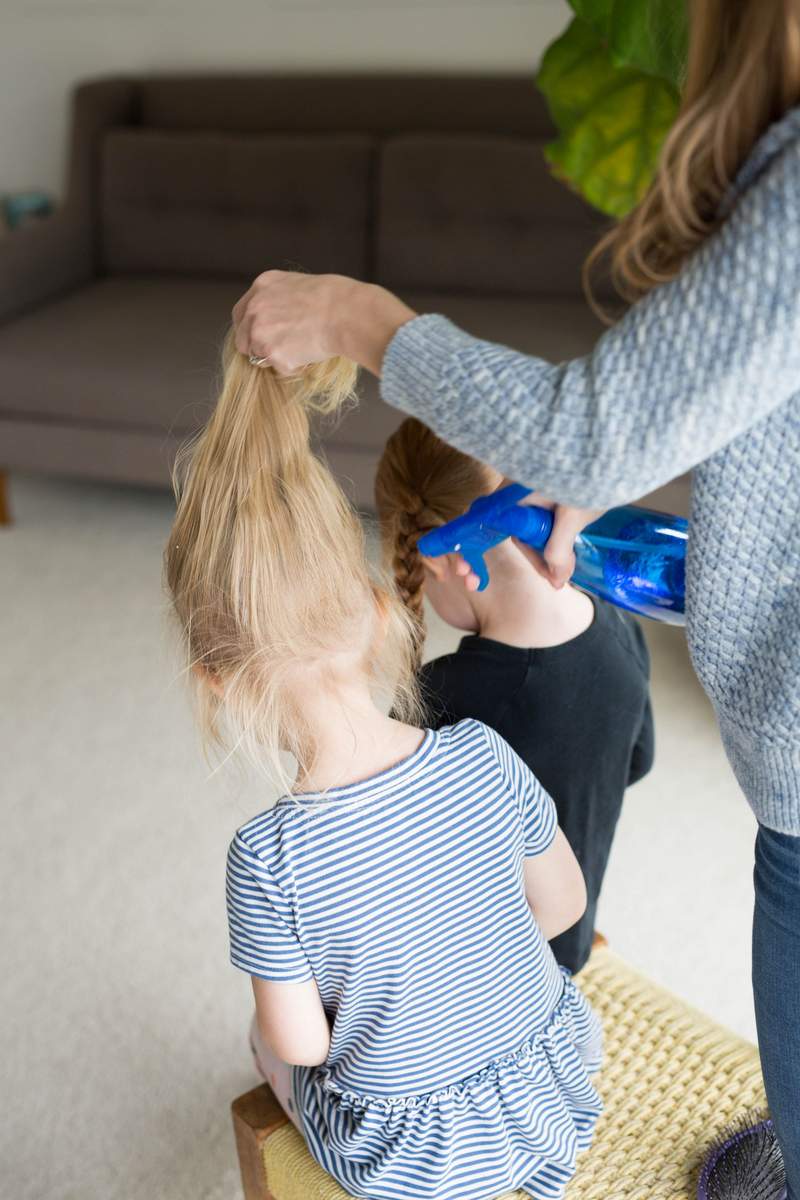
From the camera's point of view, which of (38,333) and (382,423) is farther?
(38,333)

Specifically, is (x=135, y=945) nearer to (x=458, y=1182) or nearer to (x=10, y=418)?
(x=458, y=1182)

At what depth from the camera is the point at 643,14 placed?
47.9 inches

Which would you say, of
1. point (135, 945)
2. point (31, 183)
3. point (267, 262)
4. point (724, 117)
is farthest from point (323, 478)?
point (31, 183)

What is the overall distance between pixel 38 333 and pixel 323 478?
2.22m

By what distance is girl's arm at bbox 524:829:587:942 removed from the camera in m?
1.02

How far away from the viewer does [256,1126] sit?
3.57 ft

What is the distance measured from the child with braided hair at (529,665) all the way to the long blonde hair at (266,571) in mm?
196

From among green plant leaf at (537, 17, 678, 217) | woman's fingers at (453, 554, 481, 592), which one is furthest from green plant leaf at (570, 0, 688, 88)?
woman's fingers at (453, 554, 481, 592)

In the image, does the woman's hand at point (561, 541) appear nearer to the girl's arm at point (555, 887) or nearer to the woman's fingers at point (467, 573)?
the woman's fingers at point (467, 573)

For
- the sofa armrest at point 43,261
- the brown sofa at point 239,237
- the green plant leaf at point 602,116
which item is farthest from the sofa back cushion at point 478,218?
the green plant leaf at point 602,116

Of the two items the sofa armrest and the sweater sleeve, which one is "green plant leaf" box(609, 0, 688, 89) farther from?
the sofa armrest

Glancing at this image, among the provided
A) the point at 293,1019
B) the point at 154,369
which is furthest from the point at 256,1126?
the point at 154,369

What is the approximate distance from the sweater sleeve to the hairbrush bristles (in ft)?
1.93

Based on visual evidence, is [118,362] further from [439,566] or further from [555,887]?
[555,887]
